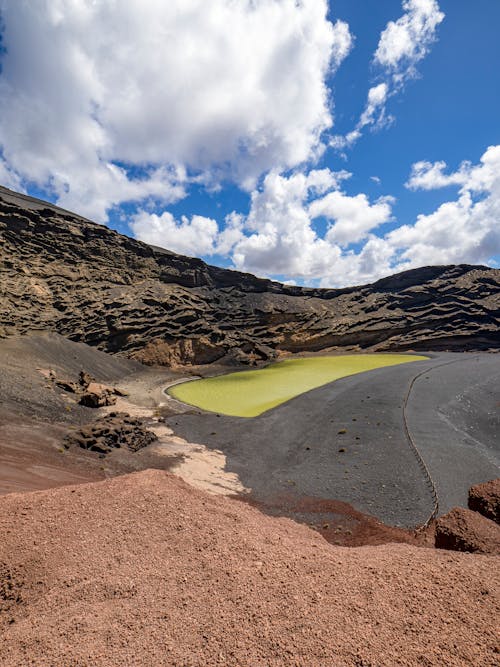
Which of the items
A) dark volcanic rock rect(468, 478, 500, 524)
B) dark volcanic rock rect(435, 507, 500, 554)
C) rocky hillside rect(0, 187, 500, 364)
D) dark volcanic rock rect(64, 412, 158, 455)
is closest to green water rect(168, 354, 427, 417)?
rocky hillside rect(0, 187, 500, 364)

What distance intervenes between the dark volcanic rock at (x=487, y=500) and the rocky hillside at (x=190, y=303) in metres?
37.1

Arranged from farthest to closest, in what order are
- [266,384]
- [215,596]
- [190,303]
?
[190,303], [266,384], [215,596]

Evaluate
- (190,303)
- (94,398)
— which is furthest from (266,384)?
(190,303)

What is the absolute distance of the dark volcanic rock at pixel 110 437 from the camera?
42.8 feet

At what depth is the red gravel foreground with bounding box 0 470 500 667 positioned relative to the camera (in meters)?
2.71

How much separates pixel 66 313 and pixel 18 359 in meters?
19.2

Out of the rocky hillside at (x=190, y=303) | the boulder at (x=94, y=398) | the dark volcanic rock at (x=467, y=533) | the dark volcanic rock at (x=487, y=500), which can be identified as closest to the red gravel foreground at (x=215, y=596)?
the dark volcanic rock at (x=467, y=533)

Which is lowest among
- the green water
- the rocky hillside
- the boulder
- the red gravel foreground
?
the green water

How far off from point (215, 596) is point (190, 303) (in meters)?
46.1

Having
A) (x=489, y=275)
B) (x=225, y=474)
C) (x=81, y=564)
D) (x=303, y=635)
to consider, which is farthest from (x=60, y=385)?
(x=489, y=275)

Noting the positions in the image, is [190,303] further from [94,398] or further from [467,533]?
[467,533]

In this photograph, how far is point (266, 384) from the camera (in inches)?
1232

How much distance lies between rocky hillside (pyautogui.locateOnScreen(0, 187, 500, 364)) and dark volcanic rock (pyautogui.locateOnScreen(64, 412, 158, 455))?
25092 mm

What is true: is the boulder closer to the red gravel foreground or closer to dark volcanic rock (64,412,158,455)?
dark volcanic rock (64,412,158,455)
